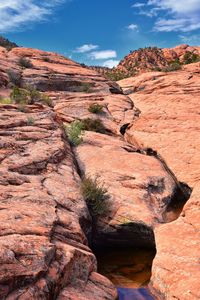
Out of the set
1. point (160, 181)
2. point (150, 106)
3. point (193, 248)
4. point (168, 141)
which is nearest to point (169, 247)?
point (193, 248)

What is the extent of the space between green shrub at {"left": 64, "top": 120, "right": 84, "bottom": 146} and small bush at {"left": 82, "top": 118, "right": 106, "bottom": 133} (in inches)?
36.2

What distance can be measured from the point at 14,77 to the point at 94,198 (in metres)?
20.3

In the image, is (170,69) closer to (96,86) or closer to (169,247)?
(96,86)

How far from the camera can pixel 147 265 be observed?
A: 41.1 ft

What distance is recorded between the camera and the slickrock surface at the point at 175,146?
10.0 m

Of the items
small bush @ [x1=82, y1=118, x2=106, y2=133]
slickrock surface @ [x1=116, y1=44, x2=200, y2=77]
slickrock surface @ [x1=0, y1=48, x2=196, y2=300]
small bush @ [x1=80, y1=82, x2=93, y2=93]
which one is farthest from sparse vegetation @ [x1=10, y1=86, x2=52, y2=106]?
slickrock surface @ [x1=116, y1=44, x2=200, y2=77]

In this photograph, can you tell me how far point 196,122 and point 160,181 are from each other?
693 centimetres

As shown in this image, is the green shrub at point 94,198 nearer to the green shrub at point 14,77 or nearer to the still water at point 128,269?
the still water at point 128,269

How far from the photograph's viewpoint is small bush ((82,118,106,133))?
75.5 feet

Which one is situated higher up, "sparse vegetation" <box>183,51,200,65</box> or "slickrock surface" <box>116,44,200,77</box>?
"slickrock surface" <box>116,44,200,77</box>

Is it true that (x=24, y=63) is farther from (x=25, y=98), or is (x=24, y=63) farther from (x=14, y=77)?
(x=25, y=98)

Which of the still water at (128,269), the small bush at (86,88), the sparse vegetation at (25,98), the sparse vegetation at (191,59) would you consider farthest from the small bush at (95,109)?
the sparse vegetation at (191,59)

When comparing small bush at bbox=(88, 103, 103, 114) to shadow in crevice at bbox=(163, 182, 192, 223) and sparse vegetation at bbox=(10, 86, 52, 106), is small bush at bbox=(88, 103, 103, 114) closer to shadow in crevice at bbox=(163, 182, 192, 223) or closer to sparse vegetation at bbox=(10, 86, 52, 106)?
sparse vegetation at bbox=(10, 86, 52, 106)

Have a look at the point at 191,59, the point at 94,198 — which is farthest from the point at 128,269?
the point at 191,59
